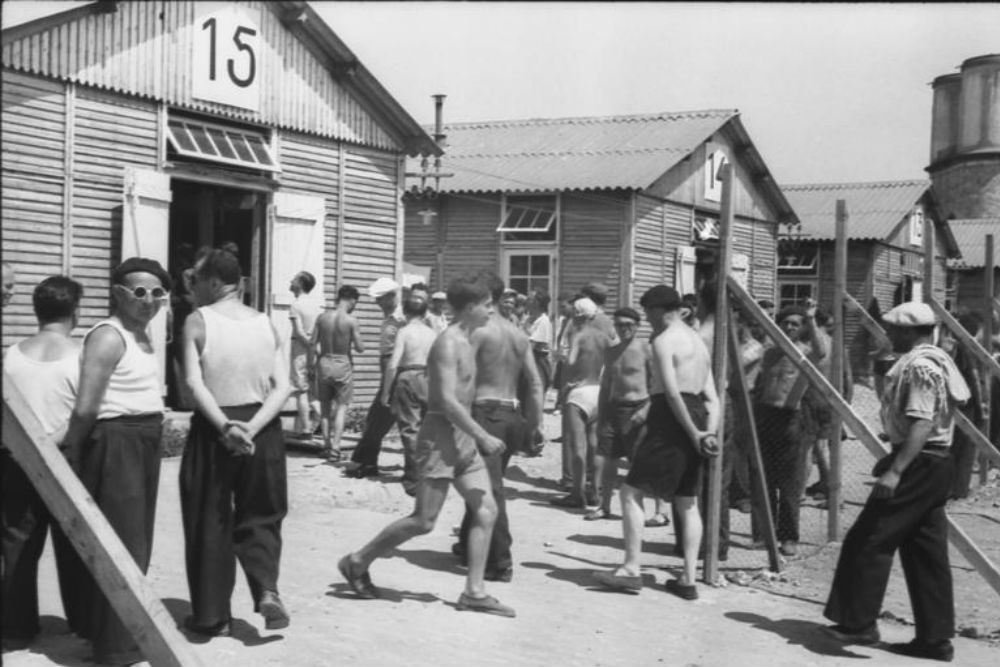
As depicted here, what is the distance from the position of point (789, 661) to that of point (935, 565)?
35.7 inches

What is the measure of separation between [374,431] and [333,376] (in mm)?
929

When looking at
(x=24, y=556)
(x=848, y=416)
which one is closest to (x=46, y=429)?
(x=24, y=556)

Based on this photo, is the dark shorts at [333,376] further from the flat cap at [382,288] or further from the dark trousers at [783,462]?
the dark trousers at [783,462]

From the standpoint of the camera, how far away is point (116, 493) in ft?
14.5

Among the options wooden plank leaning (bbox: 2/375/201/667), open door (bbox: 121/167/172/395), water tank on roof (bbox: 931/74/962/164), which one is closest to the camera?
wooden plank leaning (bbox: 2/375/201/667)

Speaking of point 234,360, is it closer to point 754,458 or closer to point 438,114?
point 754,458

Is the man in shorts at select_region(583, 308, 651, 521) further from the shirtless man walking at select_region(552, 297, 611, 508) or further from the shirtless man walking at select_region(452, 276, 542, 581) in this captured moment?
the shirtless man walking at select_region(452, 276, 542, 581)

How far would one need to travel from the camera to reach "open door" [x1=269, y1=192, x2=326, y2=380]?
12781 millimetres

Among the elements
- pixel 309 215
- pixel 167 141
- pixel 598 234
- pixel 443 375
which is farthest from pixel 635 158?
pixel 443 375

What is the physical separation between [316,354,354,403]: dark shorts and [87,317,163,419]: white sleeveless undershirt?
542 cm

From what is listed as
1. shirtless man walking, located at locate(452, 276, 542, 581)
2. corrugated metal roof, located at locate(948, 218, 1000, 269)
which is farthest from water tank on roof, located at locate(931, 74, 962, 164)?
shirtless man walking, located at locate(452, 276, 542, 581)

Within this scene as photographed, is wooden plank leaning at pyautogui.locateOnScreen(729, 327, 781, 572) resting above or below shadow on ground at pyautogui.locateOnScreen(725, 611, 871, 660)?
above

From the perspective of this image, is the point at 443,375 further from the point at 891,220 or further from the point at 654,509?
the point at 891,220

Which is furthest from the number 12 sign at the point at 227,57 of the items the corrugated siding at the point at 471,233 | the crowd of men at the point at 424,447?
the corrugated siding at the point at 471,233
